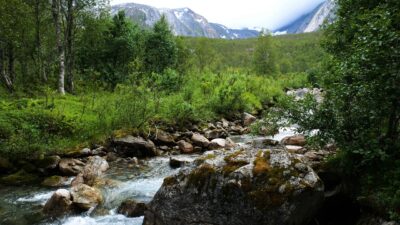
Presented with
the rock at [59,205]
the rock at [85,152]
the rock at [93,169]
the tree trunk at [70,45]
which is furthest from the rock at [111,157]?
the tree trunk at [70,45]

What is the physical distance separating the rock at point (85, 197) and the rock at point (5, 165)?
542cm

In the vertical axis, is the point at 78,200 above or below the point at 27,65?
below

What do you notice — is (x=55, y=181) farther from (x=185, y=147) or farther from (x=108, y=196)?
(x=185, y=147)

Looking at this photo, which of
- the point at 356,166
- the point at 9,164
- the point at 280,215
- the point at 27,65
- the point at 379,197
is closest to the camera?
the point at 379,197

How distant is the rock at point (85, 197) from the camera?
467 inches

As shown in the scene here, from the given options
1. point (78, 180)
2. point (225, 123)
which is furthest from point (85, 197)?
point (225, 123)

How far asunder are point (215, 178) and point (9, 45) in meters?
29.6

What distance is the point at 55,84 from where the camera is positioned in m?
33.5

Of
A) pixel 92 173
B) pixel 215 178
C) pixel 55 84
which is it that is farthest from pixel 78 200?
pixel 55 84

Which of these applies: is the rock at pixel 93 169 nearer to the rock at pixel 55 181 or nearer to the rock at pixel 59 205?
the rock at pixel 55 181

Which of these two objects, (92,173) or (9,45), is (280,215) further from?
(9,45)

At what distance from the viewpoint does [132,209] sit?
11281mm

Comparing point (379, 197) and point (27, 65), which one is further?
point (27, 65)

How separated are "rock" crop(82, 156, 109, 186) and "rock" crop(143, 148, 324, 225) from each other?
5.68m
